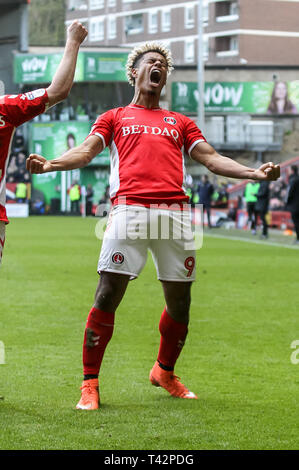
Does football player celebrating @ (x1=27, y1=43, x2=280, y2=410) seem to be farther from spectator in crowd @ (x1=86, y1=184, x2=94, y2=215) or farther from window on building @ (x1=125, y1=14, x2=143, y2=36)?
window on building @ (x1=125, y1=14, x2=143, y2=36)

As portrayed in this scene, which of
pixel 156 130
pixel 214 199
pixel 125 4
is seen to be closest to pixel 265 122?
pixel 214 199

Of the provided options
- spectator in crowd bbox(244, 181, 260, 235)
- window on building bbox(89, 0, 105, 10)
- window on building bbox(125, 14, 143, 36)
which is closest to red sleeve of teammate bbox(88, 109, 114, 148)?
spectator in crowd bbox(244, 181, 260, 235)

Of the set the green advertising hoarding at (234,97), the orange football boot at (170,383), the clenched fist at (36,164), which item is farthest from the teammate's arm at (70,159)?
the green advertising hoarding at (234,97)

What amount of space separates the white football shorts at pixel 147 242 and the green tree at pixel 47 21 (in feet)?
293

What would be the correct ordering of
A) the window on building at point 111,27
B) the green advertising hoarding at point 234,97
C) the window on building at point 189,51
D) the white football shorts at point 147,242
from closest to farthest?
the white football shorts at point 147,242, the green advertising hoarding at point 234,97, the window on building at point 189,51, the window on building at point 111,27

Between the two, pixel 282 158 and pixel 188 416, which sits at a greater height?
pixel 188 416

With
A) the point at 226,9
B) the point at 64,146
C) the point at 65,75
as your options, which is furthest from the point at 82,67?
the point at 65,75

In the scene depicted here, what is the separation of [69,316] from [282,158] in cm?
4919

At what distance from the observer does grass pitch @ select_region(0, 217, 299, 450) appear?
16.6 ft

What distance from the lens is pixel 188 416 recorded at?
5.55 meters

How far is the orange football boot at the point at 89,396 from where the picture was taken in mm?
5695

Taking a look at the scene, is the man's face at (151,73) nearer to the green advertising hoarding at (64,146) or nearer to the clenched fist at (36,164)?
the clenched fist at (36,164)

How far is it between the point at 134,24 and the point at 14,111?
291 ft
